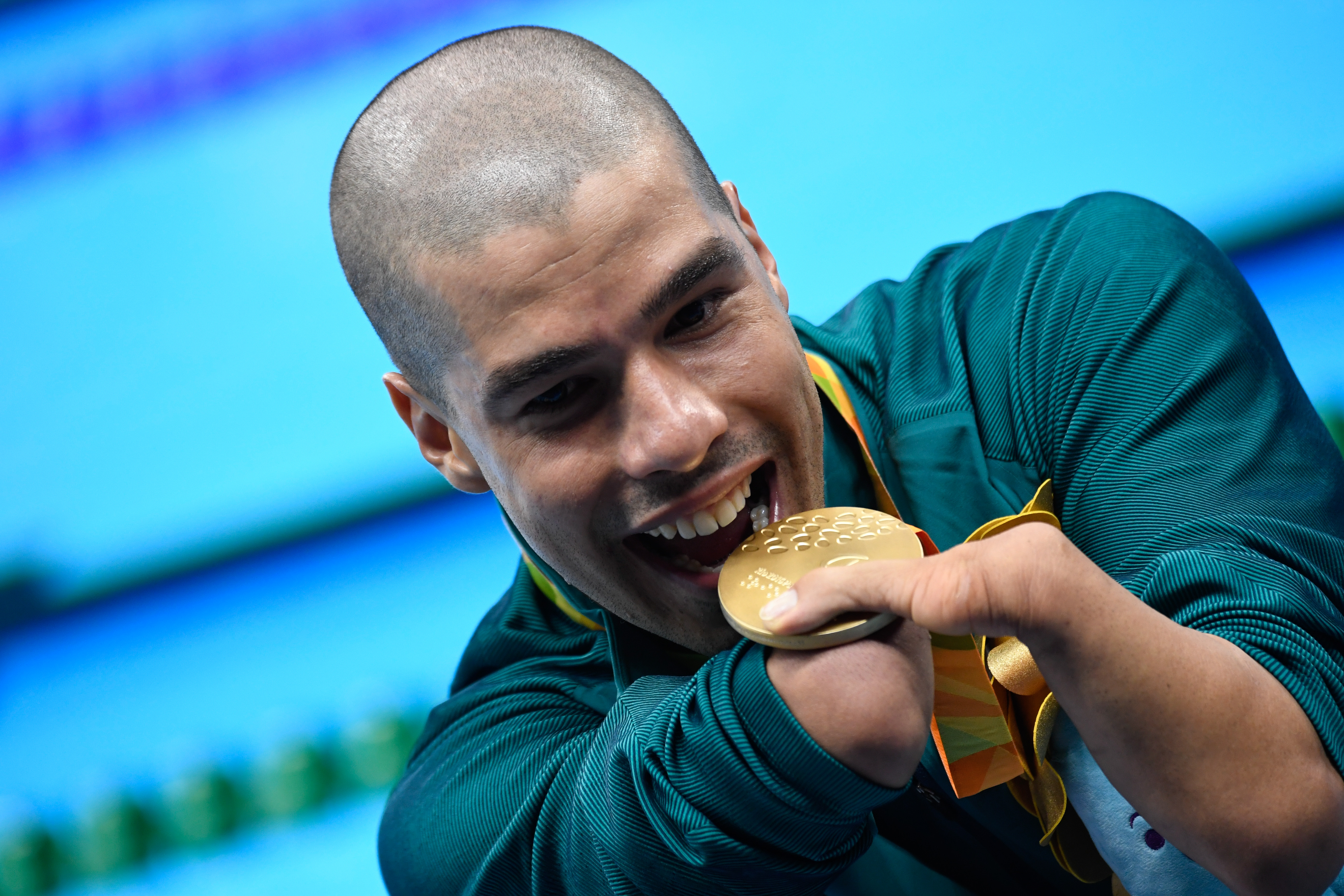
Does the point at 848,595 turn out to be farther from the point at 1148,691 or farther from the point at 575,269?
the point at 575,269

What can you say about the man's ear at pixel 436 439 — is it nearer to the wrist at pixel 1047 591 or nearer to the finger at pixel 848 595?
the finger at pixel 848 595

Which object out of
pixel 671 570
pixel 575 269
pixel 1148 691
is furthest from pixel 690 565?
pixel 1148 691

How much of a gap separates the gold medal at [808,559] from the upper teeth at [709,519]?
0.03 m

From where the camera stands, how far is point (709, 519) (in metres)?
0.94

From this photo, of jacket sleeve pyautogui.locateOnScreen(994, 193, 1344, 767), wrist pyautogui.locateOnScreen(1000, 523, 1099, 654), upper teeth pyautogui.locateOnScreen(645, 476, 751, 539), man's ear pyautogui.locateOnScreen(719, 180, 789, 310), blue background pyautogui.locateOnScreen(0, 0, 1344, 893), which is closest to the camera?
wrist pyautogui.locateOnScreen(1000, 523, 1099, 654)

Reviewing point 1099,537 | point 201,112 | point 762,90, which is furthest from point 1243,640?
point 201,112

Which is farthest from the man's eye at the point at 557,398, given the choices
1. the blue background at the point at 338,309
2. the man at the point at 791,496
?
the blue background at the point at 338,309

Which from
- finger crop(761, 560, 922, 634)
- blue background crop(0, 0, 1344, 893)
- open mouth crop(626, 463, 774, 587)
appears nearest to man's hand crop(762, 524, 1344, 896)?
A: finger crop(761, 560, 922, 634)

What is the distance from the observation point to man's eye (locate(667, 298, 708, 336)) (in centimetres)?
94

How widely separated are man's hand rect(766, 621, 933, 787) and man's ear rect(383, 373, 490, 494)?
0.43 m

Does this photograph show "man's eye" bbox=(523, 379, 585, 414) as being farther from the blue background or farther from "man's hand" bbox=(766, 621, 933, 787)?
the blue background

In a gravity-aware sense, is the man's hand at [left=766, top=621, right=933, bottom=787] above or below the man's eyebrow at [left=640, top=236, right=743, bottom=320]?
below

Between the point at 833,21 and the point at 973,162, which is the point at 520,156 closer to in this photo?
the point at 973,162

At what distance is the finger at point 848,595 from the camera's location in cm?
74
